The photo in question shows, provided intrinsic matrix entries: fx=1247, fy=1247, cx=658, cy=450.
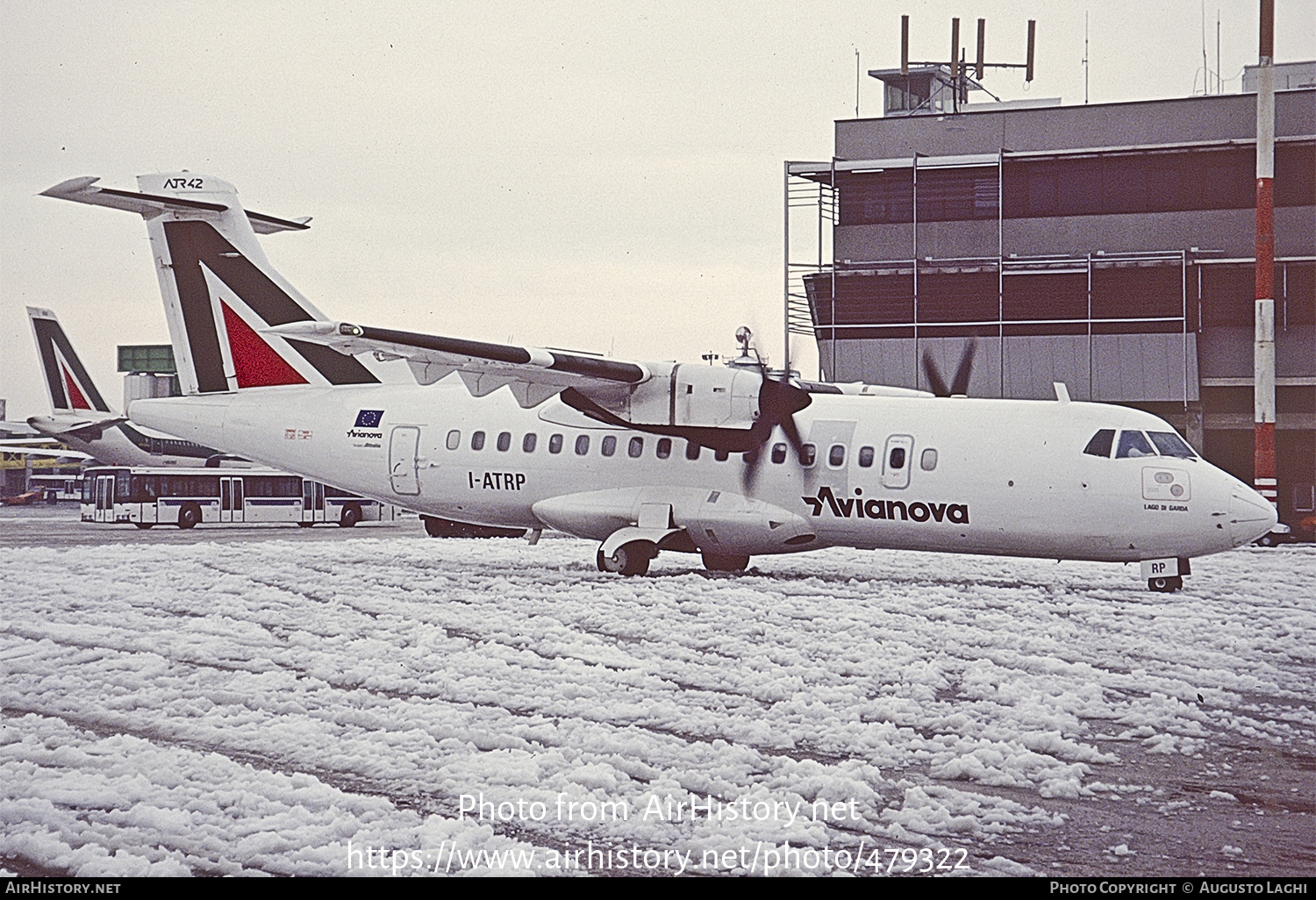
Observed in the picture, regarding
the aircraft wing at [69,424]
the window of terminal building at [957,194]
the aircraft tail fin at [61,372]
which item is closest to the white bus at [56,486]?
the aircraft tail fin at [61,372]

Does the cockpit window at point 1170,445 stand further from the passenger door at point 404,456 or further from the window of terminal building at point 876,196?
the window of terminal building at point 876,196

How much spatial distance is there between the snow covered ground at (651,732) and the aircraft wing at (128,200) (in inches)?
266

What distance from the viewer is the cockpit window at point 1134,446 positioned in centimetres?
1766

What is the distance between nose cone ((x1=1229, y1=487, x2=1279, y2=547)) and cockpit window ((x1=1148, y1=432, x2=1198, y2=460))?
0.91 metres

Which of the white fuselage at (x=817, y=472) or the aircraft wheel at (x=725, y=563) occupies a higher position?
the white fuselage at (x=817, y=472)

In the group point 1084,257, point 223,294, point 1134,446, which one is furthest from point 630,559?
point 1084,257

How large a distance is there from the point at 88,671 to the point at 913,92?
1676 inches

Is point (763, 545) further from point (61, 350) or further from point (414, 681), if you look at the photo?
point (61, 350)

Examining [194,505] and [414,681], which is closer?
[414,681]

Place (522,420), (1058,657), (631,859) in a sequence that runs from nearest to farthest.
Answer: (631,859) → (1058,657) → (522,420)

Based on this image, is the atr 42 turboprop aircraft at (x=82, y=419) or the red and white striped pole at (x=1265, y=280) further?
the atr 42 turboprop aircraft at (x=82, y=419)

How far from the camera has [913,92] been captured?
47.7m

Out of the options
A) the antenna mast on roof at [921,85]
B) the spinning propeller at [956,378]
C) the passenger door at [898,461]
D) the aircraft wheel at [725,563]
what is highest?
the antenna mast on roof at [921,85]

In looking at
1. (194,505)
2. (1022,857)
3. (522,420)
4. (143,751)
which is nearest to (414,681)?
(143,751)
